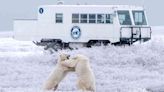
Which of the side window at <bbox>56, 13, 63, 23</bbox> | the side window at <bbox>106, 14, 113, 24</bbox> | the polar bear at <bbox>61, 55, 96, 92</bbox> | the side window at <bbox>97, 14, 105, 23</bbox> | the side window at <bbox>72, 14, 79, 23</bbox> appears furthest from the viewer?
the side window at <bbox>56, 13, 63, 23</bbox>

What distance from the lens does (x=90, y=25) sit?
33.7 m

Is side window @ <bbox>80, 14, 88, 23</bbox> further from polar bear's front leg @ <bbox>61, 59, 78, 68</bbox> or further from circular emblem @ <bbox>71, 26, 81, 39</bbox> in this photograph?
polar bear's front leg @ <bbox>61, 59, 78, 68</bbox>

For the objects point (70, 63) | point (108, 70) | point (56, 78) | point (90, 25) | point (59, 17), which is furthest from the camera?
point (59, 17)

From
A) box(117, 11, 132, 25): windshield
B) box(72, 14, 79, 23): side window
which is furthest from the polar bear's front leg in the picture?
box(72, 14, 79, 23): side window

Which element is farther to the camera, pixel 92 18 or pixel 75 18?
pixel 75 18

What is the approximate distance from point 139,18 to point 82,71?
17.6m

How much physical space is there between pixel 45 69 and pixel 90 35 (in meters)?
8.41

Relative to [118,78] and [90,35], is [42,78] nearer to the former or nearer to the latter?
[118,78]

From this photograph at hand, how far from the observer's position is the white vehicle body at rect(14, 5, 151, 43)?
1305 inches

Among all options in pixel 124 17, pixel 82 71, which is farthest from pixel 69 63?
pixel 124 17

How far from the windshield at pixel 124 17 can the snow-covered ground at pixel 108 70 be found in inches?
58.8

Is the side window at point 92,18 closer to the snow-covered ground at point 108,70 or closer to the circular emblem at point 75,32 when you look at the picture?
the circular emblem at point 75,32

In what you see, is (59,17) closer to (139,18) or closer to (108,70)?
(139,18)

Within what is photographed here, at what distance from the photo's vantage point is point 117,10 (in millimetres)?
33438
